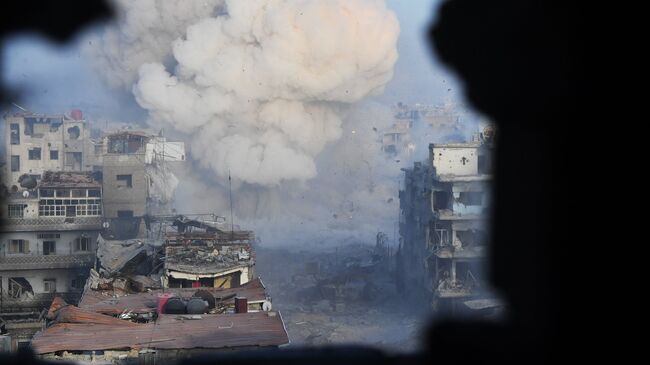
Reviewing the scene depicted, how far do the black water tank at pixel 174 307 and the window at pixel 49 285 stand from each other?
1184cm

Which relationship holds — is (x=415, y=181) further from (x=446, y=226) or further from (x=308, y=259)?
(x=308, y=259)

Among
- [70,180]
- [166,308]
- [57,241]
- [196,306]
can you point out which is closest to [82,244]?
[57,241]

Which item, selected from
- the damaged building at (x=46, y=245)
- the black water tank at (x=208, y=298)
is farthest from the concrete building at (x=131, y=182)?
the black water tank at (x=208, y=298)

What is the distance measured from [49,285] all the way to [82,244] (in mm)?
2063

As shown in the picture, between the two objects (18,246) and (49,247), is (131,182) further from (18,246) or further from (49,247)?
(18,246)

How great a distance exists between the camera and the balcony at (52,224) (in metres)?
24.2

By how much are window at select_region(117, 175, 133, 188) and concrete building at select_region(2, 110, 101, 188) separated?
228 inches

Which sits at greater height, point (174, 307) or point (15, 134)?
point (15, 134)

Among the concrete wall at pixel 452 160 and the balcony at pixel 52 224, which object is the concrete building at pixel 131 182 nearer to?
the balcony at pixel 52 224

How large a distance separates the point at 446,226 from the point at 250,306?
35.0ft

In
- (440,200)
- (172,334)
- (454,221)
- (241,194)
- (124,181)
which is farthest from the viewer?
(241,194)

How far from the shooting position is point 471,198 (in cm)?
2350

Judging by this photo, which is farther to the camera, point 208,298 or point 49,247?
point 49,247

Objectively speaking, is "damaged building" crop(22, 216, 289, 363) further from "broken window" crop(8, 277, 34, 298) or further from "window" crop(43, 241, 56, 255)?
"window" crop(43, 241, 56, 255)
